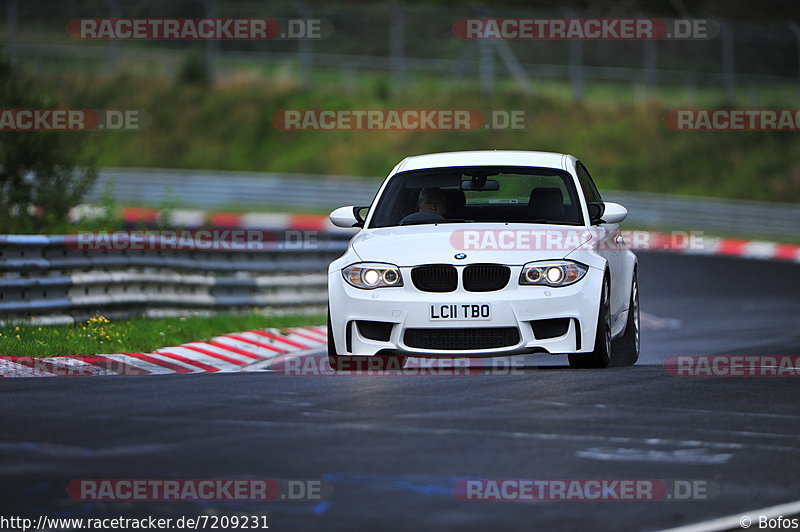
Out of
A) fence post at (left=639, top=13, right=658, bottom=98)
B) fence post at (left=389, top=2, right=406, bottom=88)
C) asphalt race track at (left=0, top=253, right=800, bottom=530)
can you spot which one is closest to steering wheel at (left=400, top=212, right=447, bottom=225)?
asphalt race track at (left=0, top=253, right=800, bottom=530)

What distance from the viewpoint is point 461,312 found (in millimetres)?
10453

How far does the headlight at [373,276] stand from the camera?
35.0ft

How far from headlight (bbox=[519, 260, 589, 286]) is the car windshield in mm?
1024

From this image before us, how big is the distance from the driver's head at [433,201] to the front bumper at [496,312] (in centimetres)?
133

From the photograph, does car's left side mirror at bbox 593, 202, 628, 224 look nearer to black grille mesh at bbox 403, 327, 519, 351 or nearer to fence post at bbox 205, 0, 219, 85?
black grille mesh at bbox 403, 327, 519, 351

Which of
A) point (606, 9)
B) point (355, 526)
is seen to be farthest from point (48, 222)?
point (606, 9)

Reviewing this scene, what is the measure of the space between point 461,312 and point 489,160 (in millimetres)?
2056

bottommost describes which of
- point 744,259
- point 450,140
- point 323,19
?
point 744,259

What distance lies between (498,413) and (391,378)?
72.8 inches

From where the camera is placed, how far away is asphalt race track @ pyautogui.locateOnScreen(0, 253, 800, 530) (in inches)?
254

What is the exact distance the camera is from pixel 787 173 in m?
43.2

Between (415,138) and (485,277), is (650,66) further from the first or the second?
(485,277)

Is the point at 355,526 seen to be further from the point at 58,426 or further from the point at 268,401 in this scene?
the point at 268,401

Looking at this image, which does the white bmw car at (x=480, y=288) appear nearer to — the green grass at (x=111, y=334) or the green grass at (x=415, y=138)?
the green grass at (x=111, y=334)
